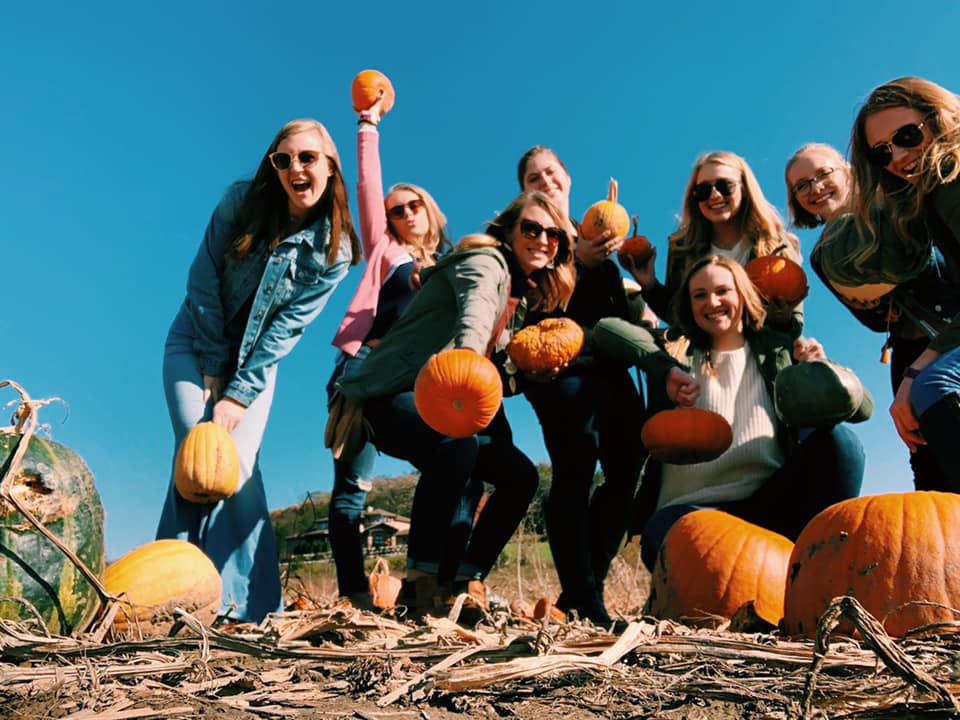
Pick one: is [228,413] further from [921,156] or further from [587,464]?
[921,156]

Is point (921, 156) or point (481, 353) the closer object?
point (921, 156)

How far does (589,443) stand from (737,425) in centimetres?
65

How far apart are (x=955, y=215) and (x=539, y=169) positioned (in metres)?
2.55

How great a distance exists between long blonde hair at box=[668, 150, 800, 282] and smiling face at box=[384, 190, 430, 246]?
4.75 ft

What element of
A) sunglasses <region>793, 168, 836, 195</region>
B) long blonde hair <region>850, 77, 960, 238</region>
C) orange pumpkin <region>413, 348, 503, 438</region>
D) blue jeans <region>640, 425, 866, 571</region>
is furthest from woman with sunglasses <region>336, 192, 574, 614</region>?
long blonde hair <region>850, 77, 960, 238</region>

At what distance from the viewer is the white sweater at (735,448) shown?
3510mm

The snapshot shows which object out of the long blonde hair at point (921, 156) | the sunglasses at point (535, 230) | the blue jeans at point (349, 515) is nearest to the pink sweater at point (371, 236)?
the blue jeans at point (349, 515)

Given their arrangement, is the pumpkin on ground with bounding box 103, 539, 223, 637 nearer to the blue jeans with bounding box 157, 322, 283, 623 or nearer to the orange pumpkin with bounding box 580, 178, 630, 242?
the blue jeans with bounding box 157, 322, 283, 623

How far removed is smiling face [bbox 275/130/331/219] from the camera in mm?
4301

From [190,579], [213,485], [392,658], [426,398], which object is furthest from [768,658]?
[213,485]

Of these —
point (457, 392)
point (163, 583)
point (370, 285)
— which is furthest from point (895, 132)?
point (163, 583)

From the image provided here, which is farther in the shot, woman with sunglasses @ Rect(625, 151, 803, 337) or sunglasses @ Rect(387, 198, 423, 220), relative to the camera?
sunglasses @ Rect(387, 198, 423, 220)

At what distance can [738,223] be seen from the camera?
172 inches

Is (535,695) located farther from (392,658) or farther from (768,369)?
(768,369)
